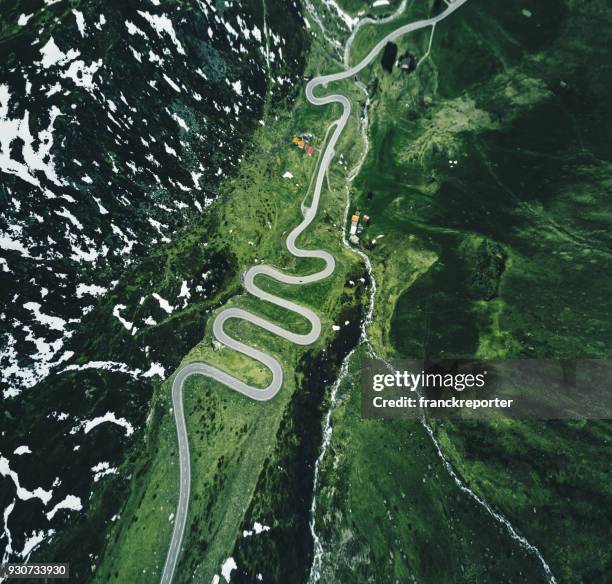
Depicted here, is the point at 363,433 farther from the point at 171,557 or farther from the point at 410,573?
the point at 171,557

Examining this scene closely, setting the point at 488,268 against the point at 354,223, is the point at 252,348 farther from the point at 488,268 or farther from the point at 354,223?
the point at 488,268

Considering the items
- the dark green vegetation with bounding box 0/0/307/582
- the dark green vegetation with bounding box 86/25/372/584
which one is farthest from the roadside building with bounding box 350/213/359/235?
the dark green vegetation with bounding box 0/0/307/582

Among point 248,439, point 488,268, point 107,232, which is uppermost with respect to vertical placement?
point 488,268

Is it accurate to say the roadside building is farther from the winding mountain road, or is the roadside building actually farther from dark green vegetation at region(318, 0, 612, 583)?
the winding mountain road

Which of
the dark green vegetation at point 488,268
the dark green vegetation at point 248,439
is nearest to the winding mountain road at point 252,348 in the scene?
the dark green vegetation at point 248,439

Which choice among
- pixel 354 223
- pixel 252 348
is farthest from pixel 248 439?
pixel 354 223

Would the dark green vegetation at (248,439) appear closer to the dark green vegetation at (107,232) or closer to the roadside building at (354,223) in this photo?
the dark green vegetation at (107,232)

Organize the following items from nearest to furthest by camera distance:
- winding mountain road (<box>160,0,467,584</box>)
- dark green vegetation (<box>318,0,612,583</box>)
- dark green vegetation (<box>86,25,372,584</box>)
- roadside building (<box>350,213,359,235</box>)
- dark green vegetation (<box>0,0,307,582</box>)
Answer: dark green vegetation (<box>318,0,612,583</box>) → dark green vegetation (<box>86,25,372,584</box>) → dark green vegetation (<box>0,0,307,582</box>) → winding mountain road (<box>160,0,467,584</box>) → roadside building (<box>350,213,359,235</box>)

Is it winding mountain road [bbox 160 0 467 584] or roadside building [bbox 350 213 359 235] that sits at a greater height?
roadside building [bbox 350 213 359 235]
